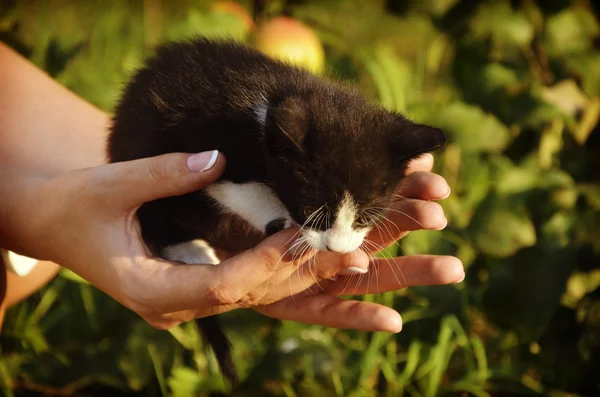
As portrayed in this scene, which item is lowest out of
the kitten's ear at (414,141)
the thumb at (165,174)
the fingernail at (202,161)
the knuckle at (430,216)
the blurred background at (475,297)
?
the blurred background at (475,297)

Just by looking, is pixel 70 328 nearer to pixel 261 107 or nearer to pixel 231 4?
pixel 261 107

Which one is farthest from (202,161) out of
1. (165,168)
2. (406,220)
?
(406,220)

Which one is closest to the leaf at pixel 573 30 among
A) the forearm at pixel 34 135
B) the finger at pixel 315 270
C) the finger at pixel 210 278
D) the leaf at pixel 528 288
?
the leaf at pixel 528 288

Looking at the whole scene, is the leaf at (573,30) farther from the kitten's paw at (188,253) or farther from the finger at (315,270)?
the kitten's paw at (188,253)

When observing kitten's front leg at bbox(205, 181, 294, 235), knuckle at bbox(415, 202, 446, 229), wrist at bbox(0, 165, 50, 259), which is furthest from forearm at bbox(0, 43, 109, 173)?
knuckle at bbox(415, 202, 446, 229)

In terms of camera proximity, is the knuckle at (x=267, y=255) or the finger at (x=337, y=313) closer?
the knuckle at (x=267, y=255)

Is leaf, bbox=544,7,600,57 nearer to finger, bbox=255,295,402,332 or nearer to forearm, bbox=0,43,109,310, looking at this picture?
finger, bbox=255,295,402,332

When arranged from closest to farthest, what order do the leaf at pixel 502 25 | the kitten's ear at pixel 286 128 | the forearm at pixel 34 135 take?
the kitten's ear at pixel 286 128 → the forearm at pixel 34 135 → the leaf at pixel 502 25

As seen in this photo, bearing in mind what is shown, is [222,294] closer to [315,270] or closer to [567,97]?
[315,270]
